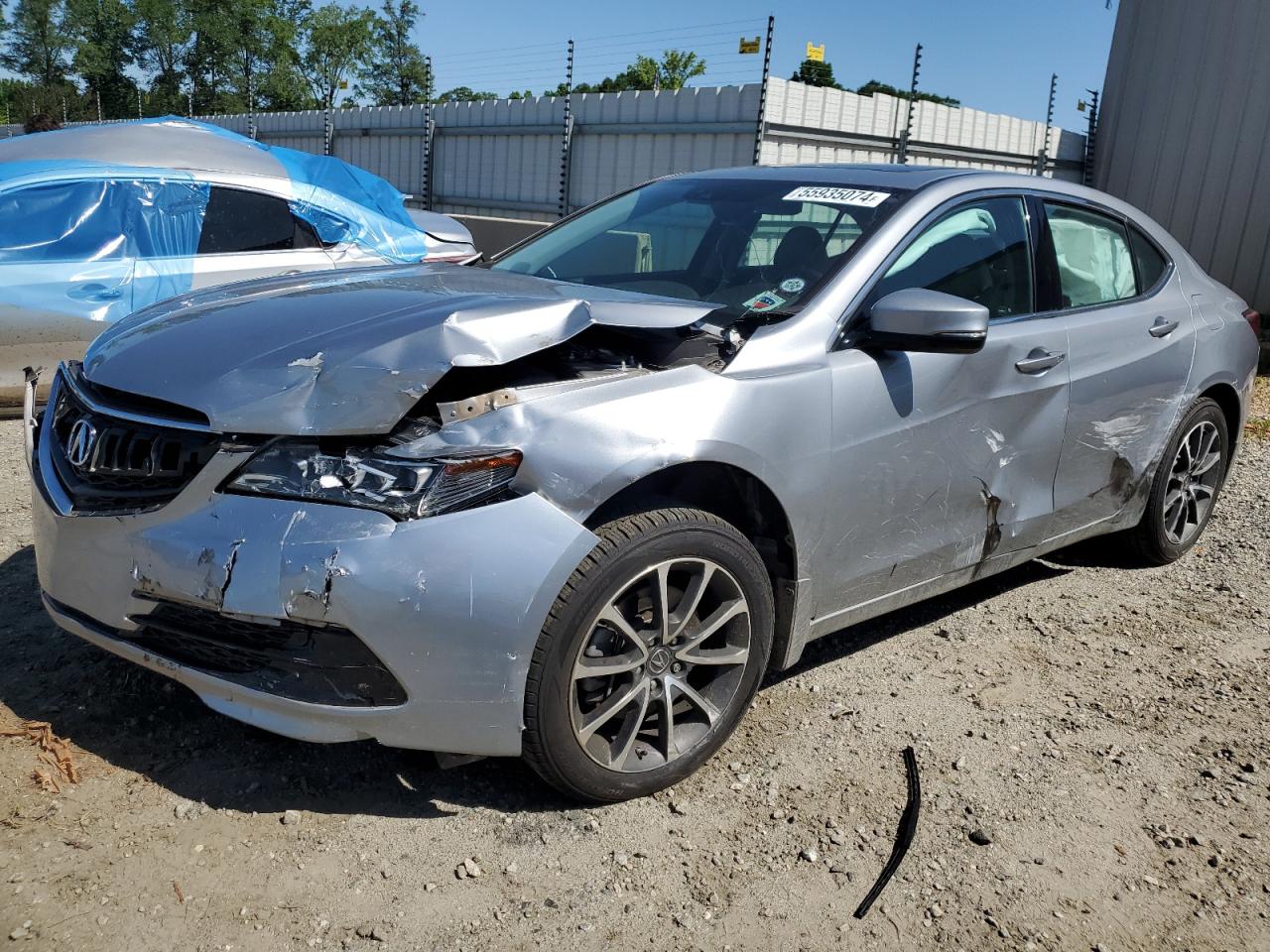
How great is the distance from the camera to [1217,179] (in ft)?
42.9

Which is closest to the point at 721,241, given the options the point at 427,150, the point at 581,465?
the point at 581,465

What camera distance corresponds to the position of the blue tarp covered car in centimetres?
588

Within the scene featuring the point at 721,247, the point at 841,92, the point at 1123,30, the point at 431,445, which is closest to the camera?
the point at 431,445

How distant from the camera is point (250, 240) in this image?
6.50m

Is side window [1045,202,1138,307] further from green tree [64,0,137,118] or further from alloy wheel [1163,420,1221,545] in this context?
green tree [64,0,137,118]

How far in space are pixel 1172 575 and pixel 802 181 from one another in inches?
101

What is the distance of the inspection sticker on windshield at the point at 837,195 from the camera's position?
3.50 m

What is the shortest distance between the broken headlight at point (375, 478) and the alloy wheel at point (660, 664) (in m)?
0.43

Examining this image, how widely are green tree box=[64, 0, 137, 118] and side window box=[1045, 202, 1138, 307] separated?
169 feet

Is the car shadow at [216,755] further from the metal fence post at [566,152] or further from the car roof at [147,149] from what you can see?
the metal fence post at [566,152]

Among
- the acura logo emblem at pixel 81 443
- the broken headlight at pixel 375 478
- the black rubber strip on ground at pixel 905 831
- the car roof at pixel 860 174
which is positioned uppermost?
the car roof at pixel 860 174

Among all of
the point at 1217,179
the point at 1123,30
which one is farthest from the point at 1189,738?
the point at 1123,30

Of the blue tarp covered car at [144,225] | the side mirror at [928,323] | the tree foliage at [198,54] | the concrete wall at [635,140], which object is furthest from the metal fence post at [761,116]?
the tree foliage at [198,54]

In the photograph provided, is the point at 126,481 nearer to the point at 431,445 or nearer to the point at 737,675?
the point at 431,445
